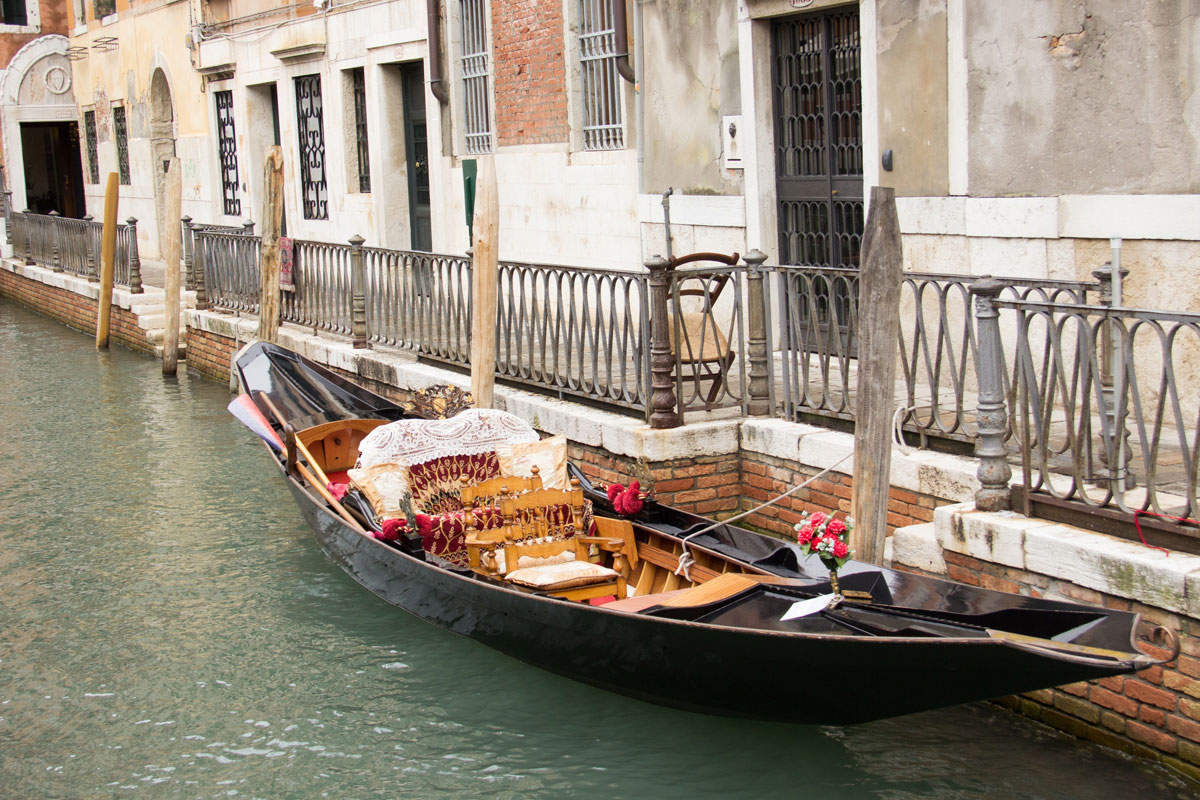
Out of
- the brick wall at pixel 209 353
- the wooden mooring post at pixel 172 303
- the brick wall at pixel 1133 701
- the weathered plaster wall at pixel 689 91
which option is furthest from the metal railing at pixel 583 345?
the wooden mooring post at pixel 172 303

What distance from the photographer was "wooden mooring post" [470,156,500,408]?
8.41m

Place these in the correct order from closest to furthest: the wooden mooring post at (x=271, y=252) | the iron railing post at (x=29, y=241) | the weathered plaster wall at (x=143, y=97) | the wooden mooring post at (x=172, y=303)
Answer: the wooden mooring post at (x=271, y=252), the wooden mooring post at (x=172, y=303), the weathered plaster wall at (x=143, y=97), the iron railing post at (x=29, y=241)

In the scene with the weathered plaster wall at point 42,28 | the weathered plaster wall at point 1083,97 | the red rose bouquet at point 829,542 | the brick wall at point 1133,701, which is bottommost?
the brick wall at point 1133,701

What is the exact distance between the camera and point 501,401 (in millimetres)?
8641

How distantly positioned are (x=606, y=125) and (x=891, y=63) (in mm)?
3668

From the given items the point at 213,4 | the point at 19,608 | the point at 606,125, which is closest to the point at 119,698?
the point at 19,608

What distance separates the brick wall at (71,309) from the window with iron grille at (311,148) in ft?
8.67

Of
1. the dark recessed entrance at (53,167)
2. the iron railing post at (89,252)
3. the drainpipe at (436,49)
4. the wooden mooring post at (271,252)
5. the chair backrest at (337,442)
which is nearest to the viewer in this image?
the chair backrest at (337,442)

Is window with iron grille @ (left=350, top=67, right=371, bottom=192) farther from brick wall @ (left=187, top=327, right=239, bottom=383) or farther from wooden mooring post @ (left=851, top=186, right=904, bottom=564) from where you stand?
wooden mooring post @ (left=851, top=186, right=904, bottom=564)

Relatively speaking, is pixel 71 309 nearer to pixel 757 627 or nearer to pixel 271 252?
pixel 271 252

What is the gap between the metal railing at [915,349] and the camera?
5730mm

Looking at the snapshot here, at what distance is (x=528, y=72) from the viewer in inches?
464

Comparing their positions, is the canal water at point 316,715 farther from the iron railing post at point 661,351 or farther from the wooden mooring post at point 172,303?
the wooden mooring post at point 172,303

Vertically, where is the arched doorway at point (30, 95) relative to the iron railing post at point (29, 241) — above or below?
above
